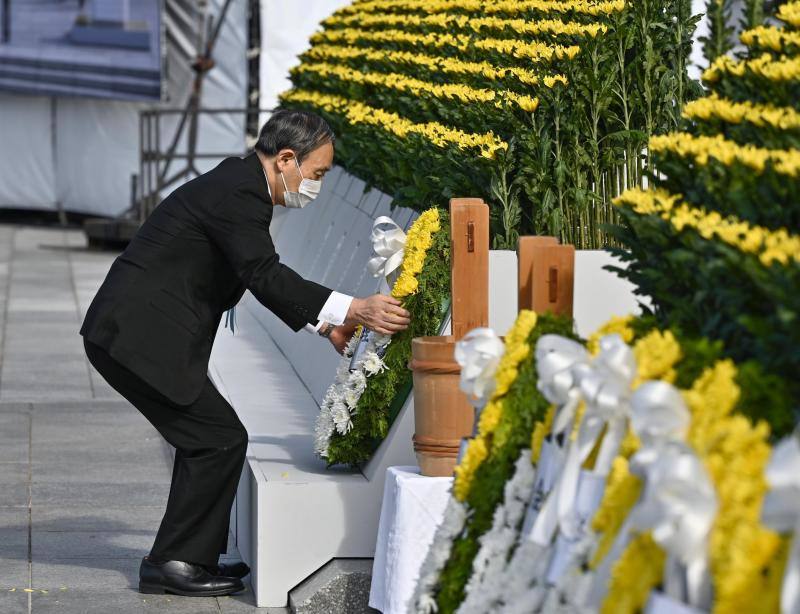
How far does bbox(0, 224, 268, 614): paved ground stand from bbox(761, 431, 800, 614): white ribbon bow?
3.23 metres

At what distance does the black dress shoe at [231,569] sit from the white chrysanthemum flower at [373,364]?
2.93 feet

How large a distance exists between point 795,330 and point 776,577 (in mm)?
481

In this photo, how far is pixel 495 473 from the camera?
355cm

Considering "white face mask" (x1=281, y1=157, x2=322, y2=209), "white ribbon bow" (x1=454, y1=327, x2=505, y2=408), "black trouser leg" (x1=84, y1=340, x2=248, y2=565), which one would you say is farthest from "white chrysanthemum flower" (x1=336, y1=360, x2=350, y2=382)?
"white ribbon bow" (x1=454, y1=327, x2=505, y2=408)

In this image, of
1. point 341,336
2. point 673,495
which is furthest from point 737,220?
point 341,336

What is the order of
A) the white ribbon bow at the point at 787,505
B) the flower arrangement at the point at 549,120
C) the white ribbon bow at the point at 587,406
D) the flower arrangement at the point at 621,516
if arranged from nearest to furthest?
1. the white ribbon bow at the point at 787,505
2. the flower arrangement at the point at 621,516
3. the white ribbon bow at the point at 587,406
4. the flower arrangement at the point at 549,120

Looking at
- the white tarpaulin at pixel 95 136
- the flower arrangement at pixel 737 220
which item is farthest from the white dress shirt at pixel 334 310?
the white tarpaulin at pixel 95 136

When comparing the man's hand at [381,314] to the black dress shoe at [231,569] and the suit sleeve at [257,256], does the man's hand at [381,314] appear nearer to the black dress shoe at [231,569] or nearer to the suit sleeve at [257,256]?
the suit sleeve at [257,256]

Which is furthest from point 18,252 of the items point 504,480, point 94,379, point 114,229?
point 504,480

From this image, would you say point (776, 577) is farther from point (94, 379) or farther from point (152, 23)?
point (152, 23)

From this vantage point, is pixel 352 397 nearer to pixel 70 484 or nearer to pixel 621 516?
pixel 70 484

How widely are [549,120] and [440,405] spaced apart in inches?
70.1

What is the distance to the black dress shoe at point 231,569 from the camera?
5469mm

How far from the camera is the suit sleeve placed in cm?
507
